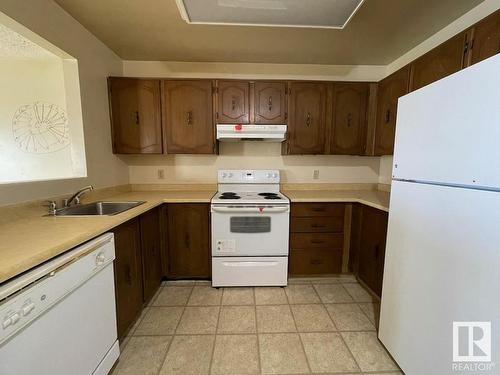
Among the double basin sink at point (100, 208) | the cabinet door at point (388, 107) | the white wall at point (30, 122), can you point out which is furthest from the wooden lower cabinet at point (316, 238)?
the white wall at point (30, 122)

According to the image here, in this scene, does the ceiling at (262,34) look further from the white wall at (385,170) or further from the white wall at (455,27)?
the white wall at (385,170)

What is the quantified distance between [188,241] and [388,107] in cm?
240

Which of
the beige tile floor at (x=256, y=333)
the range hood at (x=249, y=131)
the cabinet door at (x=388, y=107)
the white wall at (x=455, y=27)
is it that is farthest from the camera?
the range hood at (x=249, y=131)

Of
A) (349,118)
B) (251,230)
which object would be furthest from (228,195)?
(349,118)

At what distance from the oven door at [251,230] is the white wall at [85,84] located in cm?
118

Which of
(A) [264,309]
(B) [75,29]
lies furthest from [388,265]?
(B) [75,29]

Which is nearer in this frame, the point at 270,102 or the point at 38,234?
the point at 38,234

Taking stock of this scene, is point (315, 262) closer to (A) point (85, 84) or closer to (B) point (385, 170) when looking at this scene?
(B) point (385, 170)

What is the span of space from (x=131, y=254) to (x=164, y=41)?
1.93 metres

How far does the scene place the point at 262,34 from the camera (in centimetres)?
190

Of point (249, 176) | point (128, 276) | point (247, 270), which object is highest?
point (249, 176)

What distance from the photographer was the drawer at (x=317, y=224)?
217 cm

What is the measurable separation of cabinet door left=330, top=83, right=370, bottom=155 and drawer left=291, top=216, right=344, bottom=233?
77 centimetres

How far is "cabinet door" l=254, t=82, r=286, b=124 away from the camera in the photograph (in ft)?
7.48
